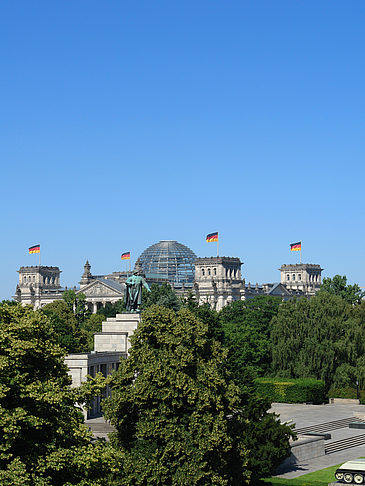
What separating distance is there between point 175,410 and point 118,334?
80.1 feet

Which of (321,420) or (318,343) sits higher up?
(318,343)

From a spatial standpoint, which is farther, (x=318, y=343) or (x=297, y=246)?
(x=297, y=246)

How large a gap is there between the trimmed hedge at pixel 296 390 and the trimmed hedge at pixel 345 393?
0.97 meters

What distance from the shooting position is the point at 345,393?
67000mm

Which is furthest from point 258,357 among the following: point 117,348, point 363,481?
point 363,481

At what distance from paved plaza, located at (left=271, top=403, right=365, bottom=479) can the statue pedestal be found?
12.2 metres

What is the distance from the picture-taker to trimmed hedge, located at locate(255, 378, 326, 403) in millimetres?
65625

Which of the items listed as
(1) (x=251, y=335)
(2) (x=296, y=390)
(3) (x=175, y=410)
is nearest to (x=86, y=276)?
(1) (x=251, y=335)

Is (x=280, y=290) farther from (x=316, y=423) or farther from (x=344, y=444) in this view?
(x=344, y=444)

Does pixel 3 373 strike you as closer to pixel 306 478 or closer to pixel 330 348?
pixel 306 478

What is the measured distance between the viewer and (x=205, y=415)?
96.1ft

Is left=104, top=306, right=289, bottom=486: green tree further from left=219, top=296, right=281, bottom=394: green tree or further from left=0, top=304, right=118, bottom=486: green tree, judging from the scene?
left=219, top=296, right=281, bottom=394: green tree

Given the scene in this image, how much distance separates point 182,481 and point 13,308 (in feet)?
29.7

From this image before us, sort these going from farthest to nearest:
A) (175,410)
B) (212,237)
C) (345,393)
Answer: (212,237) → (345,393) → (175,410)
